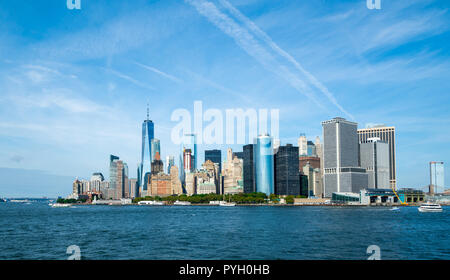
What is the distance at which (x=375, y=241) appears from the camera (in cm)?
4053

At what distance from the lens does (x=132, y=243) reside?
1503 inches

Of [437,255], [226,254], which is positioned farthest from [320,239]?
[226,254]

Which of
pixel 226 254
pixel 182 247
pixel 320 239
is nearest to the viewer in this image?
pixel 226 254
